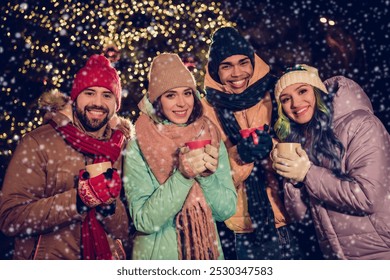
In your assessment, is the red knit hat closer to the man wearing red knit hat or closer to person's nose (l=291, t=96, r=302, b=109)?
the man wearing red knit hat

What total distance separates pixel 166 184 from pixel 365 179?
110 cm

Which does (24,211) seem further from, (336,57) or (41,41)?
(336,57)

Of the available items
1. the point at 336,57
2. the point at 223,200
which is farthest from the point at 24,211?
the point at 336,57

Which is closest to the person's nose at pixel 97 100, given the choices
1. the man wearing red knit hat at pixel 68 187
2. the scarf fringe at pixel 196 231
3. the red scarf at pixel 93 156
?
the man wearing red knit hat at pixel 68 187

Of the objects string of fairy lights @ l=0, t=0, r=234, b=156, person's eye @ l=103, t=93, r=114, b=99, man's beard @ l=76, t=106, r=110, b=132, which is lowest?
man's beard @ l=76, t=106, r=110, b=132

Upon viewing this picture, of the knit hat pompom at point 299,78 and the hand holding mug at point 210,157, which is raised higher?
the knit hat pompom at point 299,78

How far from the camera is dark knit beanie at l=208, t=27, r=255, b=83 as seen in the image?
289 centimetres

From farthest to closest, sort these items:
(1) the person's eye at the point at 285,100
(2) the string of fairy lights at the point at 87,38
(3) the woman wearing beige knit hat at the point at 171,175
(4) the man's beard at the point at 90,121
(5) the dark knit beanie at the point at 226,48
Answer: (2) the string of fairy lights at the point at 87,38 < (5) the dark knit beanie at the point at 226,48 < (1) the person's eye at the point at 285,100 < (4) the man's beard at the point at 90,121 < (3) the woman wearing beige knit hat at the point at 171,175

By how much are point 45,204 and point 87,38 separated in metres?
1.21

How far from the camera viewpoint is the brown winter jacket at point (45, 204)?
2580 millimetres

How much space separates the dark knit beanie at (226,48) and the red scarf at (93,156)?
0.76 meters

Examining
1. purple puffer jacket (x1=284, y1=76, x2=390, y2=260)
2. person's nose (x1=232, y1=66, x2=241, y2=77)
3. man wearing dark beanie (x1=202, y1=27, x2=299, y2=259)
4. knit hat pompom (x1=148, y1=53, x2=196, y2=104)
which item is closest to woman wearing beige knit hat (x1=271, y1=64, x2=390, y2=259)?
purple puffer jacket (x1=284, y1=76, x2=390, y2=260)

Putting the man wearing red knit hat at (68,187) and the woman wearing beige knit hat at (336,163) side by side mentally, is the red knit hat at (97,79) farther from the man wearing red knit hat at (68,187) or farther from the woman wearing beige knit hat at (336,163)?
the woman wearing beige knit hat at (336,163)

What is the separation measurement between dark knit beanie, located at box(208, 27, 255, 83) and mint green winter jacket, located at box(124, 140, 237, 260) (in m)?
0.51
